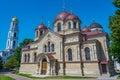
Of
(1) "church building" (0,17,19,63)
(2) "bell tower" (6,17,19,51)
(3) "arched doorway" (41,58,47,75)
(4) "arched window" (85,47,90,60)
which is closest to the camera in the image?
(4) "arched window" (85,47,90,60)

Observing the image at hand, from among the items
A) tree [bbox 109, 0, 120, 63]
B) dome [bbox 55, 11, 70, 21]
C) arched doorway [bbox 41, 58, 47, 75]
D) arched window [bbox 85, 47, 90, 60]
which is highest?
dome [bbox 55, 11, 70, 21]

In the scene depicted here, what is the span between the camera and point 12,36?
8856 centimetres

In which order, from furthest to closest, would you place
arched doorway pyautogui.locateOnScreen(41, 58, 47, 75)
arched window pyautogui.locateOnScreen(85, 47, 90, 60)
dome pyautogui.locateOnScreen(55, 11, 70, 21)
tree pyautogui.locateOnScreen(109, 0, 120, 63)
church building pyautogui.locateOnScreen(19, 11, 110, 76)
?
1. dome pyautogui.locateOnScreen(55, 11, 70, 21)
2. arched doorway pyautogui.locateOnScreen(41, 58, 47, 75)
3. arched window pyautogui.locateOnScreen(85, 47, 90, 60)
4. church building pyautogui.locateOnScreen(19, 11, 110, 76)
5. tree pyautogui.locateOnScreen(109, 0, 120, 63)

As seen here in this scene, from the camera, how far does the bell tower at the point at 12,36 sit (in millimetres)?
88438

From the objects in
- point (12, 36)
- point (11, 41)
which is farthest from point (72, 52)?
point (11, 41)

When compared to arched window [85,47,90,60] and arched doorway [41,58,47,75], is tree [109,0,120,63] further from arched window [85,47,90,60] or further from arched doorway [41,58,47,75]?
arched doorway [41,58,47,75]

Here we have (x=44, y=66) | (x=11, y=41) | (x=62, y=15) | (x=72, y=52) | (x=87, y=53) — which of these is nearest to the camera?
(x=87, y=53)

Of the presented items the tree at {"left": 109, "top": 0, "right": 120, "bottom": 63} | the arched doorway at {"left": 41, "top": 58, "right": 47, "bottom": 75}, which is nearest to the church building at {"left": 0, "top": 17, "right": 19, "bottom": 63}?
the arched doorway at {"left": 41, "top": 58, "right": 47, "bottom": 75}

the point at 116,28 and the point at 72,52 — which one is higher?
the point at 116,28

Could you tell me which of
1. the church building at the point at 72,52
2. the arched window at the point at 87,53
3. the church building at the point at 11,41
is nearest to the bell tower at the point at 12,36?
the church building at the point at 11,41

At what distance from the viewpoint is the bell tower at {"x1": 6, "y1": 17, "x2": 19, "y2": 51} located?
290 feet

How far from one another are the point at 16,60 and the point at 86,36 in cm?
3576

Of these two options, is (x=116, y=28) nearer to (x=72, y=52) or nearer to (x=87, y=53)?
(x=87, y=53)

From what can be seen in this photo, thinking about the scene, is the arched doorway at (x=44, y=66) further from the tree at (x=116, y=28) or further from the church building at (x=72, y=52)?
the tree at (x=116, y=28)
